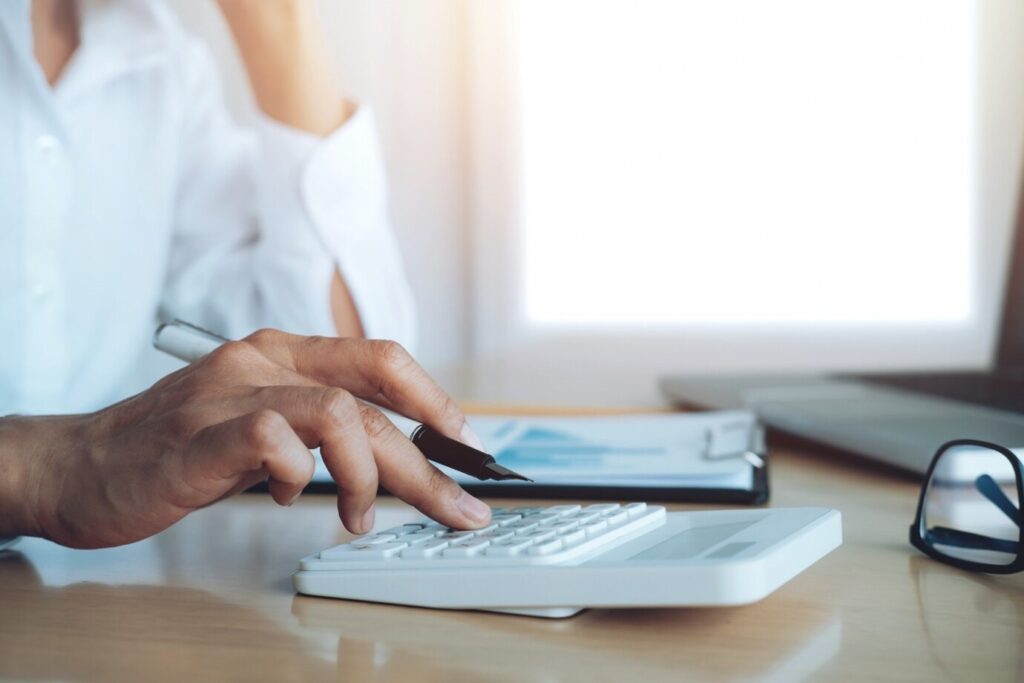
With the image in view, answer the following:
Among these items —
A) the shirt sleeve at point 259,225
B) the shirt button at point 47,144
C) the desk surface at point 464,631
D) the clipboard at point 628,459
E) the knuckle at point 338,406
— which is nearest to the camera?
the desk surface at point 464,631

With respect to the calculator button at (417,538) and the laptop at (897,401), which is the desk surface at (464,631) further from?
the laptop at (897,401)

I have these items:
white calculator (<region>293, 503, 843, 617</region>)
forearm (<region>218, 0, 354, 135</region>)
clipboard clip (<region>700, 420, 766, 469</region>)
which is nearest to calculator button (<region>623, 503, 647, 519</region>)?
white calculator (<region>293, 503, 843, 617</region>)

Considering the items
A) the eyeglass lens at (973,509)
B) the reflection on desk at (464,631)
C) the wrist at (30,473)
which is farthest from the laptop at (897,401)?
the wrist at (30,473)

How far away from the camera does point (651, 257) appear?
2.55 m

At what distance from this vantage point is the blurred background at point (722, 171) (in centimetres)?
250

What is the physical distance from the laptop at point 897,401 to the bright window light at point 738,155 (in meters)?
1.24

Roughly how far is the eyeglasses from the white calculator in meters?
0.08

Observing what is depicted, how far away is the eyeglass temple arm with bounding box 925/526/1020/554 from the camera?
19.5 inches

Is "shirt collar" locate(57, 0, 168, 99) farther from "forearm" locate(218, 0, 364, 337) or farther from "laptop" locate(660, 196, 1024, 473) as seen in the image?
"laptop" locate(660, 196, 1024, 473)

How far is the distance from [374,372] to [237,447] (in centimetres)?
11

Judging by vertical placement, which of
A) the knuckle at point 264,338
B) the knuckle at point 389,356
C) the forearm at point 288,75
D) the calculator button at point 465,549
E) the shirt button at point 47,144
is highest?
the forearm at point 288,75

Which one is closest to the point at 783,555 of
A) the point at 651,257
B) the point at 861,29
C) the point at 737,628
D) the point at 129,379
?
the point at 737,628

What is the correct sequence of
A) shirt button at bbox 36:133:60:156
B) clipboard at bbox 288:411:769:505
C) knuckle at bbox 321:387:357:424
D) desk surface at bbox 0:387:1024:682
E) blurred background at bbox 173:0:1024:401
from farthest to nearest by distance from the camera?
1. blurred background at bbox 173:0:1024:401
2. shirt button at bbox 36:133:60:156
3. clipboard at bbox 288:411:769:505
4. knuckle at bbox 321:387:357:424
5. desk surface at bbox 0:387:1024:682

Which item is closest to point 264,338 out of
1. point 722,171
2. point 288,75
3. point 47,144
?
point 47,144
